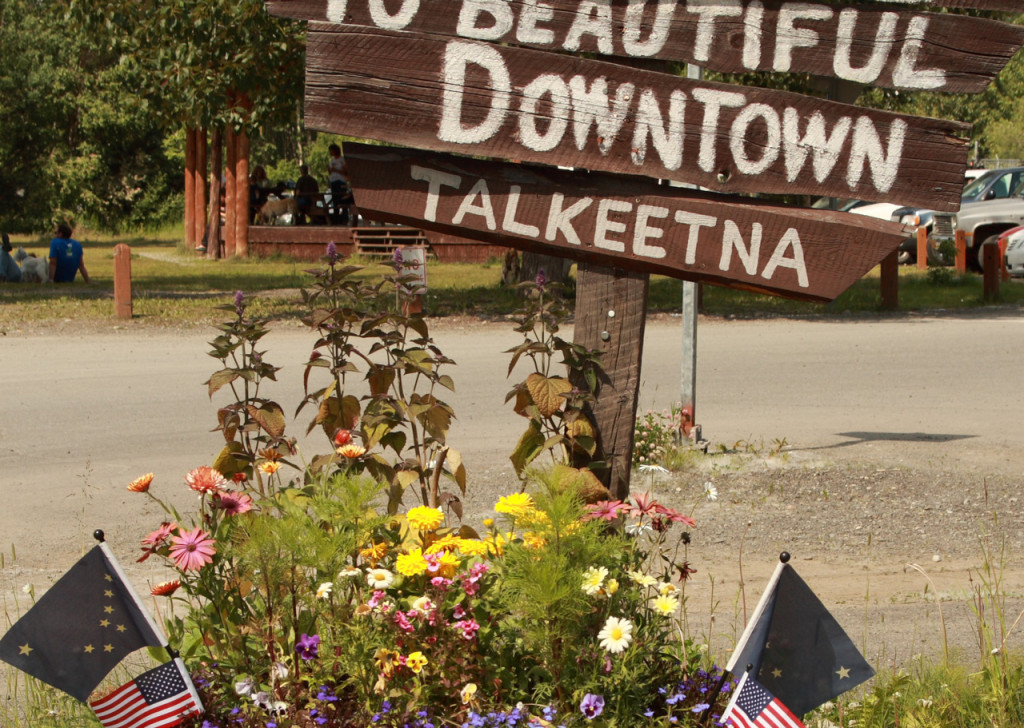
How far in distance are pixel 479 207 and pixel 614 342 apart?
0.58 meters

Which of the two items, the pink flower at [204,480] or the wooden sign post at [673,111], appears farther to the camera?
the wooden sign post at [673,111]

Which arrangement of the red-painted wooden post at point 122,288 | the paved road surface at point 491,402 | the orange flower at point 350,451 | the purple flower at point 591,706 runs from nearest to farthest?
the purple flower at point 591,706, the orange flower at point 350,451, the paved road surface at point 491,402, the red-painted wooden post at point 122,288

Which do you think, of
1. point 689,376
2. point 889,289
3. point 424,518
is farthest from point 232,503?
point 889,289

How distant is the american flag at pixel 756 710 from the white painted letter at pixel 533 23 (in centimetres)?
173

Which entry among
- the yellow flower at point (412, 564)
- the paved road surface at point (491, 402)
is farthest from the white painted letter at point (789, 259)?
the paved road surface at point (491, 402)

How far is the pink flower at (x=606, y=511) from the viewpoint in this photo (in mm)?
3023

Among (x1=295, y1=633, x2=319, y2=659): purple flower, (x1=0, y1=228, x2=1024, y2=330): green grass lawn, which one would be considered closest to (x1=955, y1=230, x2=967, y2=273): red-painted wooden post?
(x1=0, y1=228, x2=1024, y2=330): green grass lawn

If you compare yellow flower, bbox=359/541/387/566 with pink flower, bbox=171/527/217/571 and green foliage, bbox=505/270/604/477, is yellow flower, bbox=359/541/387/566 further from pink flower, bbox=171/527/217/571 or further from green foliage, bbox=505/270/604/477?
green foliage, bbox=505/270/604/477

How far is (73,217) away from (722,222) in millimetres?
36786

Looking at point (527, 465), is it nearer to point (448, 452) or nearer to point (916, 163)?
point (448, 452)

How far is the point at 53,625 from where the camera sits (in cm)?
279

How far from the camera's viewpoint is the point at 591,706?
2.61 meters

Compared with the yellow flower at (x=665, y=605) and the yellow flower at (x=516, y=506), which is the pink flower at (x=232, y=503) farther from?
the yellow flower at (x=665, y=605)

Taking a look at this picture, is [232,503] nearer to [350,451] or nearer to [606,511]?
[350,451]
